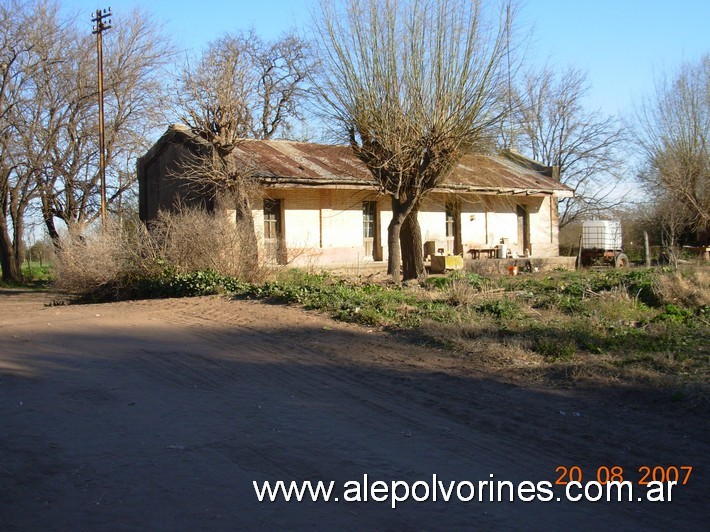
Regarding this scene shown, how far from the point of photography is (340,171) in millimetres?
24219

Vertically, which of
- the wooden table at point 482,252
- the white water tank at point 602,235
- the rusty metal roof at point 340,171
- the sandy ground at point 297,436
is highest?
the rusty metal roof at point 340,171

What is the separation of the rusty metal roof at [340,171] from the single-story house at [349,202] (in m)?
0.04

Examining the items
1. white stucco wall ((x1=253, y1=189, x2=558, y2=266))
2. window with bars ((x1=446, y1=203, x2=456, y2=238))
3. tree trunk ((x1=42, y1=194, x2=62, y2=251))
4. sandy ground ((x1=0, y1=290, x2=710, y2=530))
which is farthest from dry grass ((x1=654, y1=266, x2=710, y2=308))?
tree trunk ((x1=42, y1=194, x2=62, y2=251))

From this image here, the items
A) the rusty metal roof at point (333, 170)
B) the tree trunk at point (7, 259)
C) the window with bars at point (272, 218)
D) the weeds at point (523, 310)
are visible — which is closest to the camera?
the weeds at point (523, 310)

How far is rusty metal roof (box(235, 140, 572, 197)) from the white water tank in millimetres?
2720

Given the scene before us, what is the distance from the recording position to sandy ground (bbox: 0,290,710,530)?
184 inches

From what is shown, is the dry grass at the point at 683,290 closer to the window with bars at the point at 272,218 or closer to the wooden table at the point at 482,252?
the window with bars at the point at 272,218

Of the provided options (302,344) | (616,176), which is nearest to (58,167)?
(302,344)

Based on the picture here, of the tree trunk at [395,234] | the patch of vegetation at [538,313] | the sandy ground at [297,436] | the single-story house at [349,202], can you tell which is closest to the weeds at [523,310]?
the patch of vegetation at [538,313]

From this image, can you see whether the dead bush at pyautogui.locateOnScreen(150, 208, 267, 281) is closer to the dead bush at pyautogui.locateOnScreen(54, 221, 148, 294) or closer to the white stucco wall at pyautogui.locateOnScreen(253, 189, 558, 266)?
the dead bush at pyautogui.locateOnScreen(54, 221, 148, 294)

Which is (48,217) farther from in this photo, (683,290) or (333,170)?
(683,290)

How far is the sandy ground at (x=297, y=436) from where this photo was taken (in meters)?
4.68

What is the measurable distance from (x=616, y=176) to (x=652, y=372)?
38.7 metres

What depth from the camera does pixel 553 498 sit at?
498 cm
